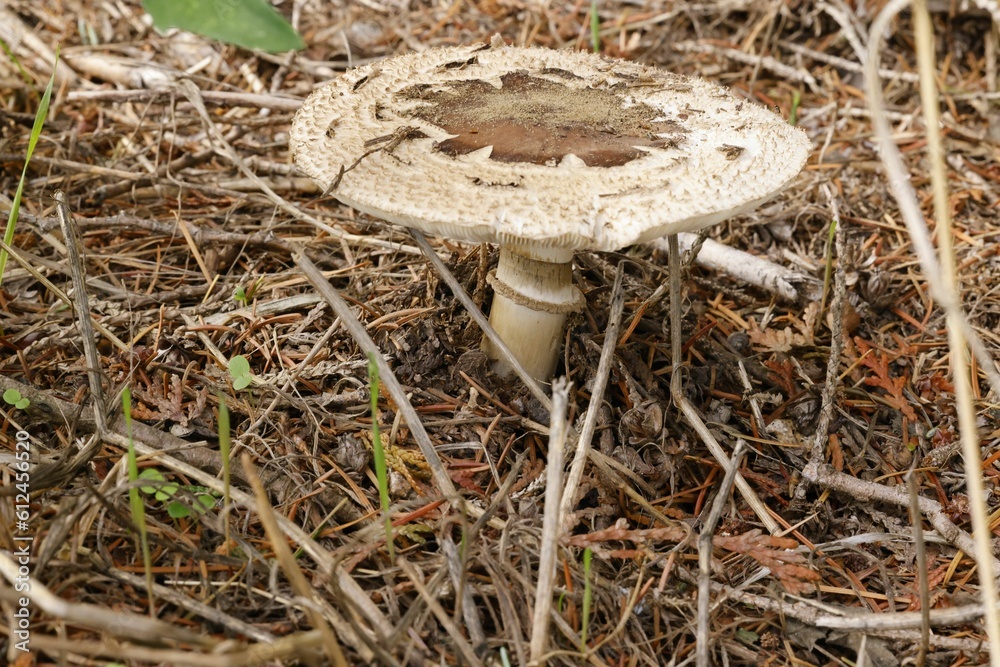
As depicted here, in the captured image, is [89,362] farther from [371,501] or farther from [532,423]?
[532,423]

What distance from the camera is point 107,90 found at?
15.4ft

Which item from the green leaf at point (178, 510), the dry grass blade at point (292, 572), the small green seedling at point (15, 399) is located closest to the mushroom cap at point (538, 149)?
the dry grass blade at point (292, 572)

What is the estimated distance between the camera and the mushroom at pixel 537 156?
97.1 inches

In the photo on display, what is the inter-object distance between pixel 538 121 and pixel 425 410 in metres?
1.19

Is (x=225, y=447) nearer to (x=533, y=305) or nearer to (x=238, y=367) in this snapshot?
(x=238, y=367)

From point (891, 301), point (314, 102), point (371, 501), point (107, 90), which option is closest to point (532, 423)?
point (371, 501)

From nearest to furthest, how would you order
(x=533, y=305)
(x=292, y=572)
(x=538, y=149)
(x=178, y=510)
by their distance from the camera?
(x=292, y=572), (x=178, y=510), (x=538, y=149), (x=533, y=305)

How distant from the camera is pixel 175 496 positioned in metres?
2.53

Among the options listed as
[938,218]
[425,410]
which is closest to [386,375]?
[425,410]

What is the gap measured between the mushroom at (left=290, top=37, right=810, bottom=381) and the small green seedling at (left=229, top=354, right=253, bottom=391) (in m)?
0.81

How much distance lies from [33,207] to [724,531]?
140 inches

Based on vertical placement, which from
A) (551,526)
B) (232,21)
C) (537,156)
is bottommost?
(551,526)

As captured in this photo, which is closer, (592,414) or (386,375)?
(386,375)

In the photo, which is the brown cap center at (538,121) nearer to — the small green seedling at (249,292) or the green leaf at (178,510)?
the small green seedling at (249,292)
